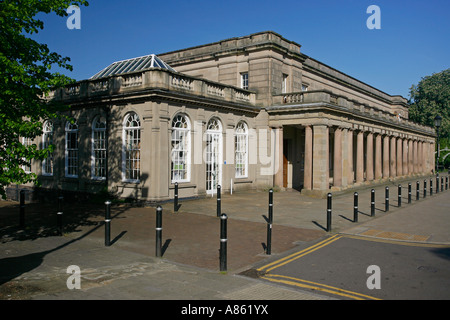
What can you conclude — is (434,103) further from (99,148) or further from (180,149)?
(99,148)

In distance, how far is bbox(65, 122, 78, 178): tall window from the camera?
20797 millimetres

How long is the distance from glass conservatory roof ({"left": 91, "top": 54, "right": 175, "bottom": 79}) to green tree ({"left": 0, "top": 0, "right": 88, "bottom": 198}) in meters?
10.9

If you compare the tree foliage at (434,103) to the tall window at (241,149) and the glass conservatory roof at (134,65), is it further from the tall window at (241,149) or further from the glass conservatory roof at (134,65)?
the glass conservatory roof at (134,65)

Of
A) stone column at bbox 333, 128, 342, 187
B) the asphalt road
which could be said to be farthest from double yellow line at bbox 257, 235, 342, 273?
stone column at bbox 333, 128, 342, 187

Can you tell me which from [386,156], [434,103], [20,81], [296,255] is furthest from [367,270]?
[434,103]

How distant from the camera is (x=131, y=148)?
17.7 m

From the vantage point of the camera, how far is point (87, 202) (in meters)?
18.8

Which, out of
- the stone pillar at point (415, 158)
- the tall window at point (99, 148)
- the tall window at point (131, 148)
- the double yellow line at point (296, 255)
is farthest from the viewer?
the stone pillar at point (415, 158)

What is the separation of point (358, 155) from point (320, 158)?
6843 millimetres

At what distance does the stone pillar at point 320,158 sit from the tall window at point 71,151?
45.0 ft

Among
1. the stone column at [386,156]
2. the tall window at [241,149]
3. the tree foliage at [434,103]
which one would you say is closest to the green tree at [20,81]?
the tall window at [241,149]

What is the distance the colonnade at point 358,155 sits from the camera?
69.6 feet

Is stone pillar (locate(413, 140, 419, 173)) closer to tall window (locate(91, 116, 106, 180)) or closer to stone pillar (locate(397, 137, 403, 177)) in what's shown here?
stone pillar (locate(397, 137, 403, 177))

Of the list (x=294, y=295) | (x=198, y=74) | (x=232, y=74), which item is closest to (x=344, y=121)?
(x=232, y=74)
